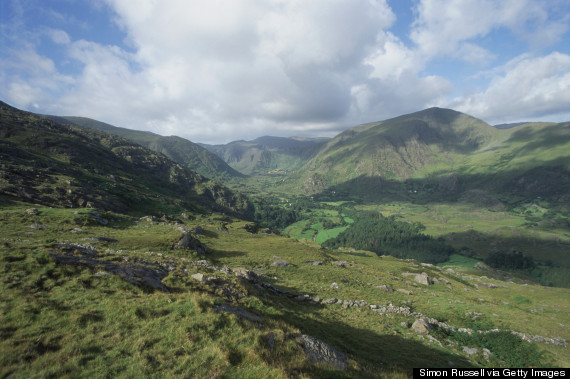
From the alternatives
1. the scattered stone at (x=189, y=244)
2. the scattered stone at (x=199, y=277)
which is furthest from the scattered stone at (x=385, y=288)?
the scattered stone at (x=189, y=244)

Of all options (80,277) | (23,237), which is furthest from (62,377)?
(23,237)

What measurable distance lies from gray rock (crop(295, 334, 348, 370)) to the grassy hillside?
126 millimetres

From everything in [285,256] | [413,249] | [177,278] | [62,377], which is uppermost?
[62,377]

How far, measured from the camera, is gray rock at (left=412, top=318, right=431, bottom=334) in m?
22.8

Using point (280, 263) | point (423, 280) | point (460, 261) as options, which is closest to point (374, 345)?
point (280, 263)

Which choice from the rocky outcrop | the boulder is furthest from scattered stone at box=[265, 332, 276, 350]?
Answer: the boulder

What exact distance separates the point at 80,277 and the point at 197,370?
11853mm

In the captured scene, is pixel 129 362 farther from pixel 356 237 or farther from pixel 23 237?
pixel 356 237

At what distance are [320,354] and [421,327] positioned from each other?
1759cm

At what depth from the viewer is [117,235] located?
3406cm

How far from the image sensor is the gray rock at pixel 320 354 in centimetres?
1146

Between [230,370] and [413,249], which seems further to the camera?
[413,249]

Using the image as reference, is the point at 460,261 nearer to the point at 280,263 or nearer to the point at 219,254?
the point at 280,263

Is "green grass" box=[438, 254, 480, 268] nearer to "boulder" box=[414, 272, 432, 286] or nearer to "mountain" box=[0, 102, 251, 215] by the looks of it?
"boulder" box=[414, 272, 432, 286]
